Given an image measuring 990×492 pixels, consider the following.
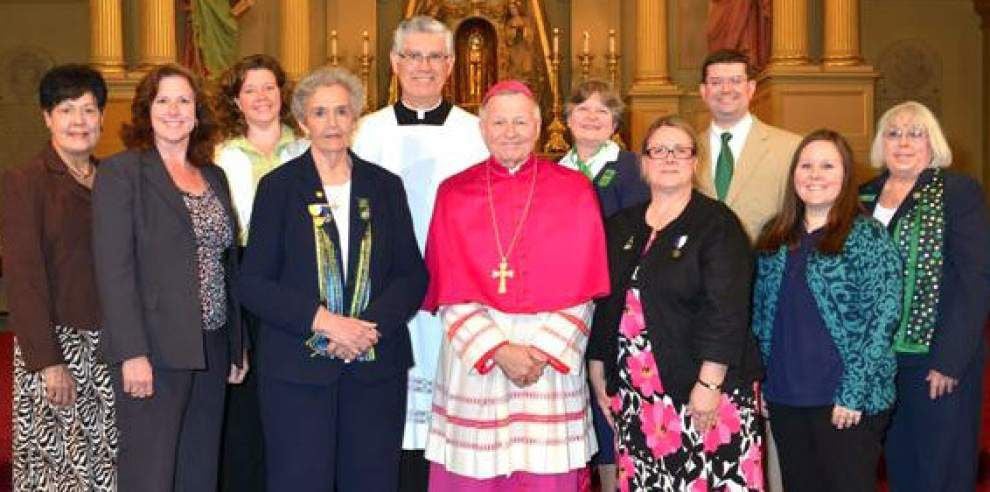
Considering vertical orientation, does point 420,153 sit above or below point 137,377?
above

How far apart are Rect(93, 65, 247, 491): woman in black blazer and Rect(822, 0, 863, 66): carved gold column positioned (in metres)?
8.06

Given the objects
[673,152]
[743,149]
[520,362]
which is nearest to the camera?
[520,362]

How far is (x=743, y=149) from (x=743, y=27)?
727cm

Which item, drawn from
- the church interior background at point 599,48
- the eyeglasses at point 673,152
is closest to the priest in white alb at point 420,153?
the eyeglasses at point 673,152

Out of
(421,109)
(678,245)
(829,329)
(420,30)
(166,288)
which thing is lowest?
(829,329)

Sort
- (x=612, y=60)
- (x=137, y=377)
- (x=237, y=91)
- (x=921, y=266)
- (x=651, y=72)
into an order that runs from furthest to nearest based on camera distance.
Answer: (x=651, y=72)
(x=612, y=60)
(x=237, y=91)
(x=921, y=266)
(x=137, y=377)

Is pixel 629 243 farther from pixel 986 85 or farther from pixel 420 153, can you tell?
pixel 986 85

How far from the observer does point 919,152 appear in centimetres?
442

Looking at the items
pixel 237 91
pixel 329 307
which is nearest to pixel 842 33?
pixel 237 91

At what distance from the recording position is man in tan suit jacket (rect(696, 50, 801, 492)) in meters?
4.90

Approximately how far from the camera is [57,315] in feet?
12.9

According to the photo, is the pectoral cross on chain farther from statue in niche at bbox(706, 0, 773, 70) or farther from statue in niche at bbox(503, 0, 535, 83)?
statue in niche at bbox(503, 0, 535, 83)

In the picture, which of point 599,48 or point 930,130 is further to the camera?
point 599,48

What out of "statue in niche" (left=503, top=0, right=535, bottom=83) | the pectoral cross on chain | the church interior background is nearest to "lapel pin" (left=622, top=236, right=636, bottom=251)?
the pectoral cross on chain
